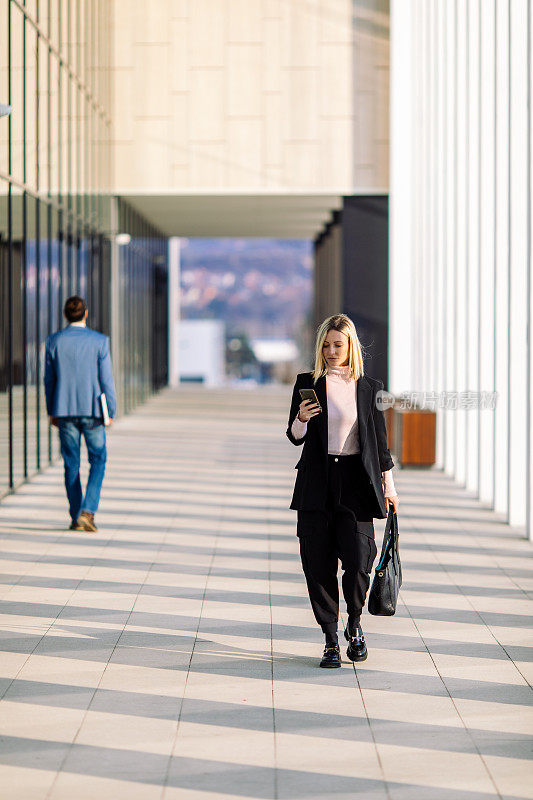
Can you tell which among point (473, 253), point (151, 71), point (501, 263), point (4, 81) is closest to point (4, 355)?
point (4, 81)

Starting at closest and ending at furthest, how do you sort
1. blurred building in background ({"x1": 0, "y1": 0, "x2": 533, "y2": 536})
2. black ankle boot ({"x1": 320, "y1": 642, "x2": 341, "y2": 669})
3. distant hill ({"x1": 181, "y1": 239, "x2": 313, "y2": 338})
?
1. black ankle boot ({"x1": 320, "y1": 642, "x2": 341, "y2": 669})
2. blurred building in background ({"x1": 0, "y1": 0, "x2": 533, "y2": 536})
3. distant hill ({"x1": 181, "y1": 239, "x2": 313, "y2": 338})

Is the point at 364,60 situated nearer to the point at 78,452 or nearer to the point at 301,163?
the point at 301,163

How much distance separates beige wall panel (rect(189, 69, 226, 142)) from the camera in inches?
840

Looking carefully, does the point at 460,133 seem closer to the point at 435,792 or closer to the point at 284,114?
the point at 284,114

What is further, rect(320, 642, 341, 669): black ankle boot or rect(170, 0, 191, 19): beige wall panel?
rect(170, 0, 191, 19): beige wall panel

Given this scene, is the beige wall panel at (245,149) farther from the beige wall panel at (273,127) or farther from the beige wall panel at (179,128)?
the beige wall panel at (179,128)

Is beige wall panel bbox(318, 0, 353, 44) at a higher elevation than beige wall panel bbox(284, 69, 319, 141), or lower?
higher

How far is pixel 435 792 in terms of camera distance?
4359 mm

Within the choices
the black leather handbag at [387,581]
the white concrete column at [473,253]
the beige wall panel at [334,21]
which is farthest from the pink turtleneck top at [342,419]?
the beige wall panel at [334,21]

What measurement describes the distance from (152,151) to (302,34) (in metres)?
3.29

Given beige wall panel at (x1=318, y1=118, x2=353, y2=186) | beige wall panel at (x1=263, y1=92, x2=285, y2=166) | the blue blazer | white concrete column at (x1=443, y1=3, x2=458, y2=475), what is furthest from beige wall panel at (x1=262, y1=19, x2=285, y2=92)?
the blue blazer

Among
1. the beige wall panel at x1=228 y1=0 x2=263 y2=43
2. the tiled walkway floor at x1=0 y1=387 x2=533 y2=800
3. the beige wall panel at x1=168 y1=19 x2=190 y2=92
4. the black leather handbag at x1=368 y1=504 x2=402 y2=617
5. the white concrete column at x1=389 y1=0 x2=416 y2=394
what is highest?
the beige wall panel at x1=228 y1=0 x2=263 y2=43

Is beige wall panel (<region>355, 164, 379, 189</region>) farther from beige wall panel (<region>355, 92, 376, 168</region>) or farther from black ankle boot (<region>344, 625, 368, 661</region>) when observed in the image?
black ankle boot (<region>344, 625, 368, 661</region>)

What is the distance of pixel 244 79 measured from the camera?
21.4m
